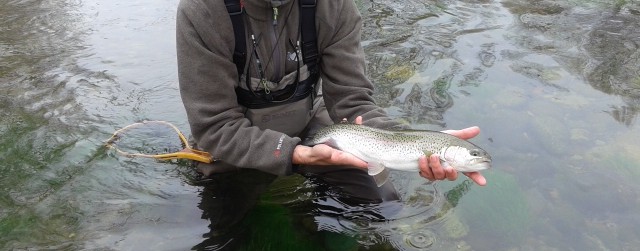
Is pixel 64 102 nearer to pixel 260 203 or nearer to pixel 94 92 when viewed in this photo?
pixel 94 92

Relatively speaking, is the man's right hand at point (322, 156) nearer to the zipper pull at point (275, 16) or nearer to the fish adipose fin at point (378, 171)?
the fish adipose fin at point (378, 171)

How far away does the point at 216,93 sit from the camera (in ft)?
11.2

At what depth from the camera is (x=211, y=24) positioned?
3.26 m

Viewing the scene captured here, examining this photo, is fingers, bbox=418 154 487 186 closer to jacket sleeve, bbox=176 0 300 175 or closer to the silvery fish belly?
the silvery fish belly

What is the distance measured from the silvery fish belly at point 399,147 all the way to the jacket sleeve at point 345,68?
0.73 ft

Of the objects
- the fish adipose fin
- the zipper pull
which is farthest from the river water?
the zipper pull

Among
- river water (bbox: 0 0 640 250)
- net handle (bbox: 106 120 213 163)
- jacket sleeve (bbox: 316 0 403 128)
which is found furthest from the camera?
river water (bbox: 0 0 640 250)

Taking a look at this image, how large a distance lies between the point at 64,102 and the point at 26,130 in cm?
72

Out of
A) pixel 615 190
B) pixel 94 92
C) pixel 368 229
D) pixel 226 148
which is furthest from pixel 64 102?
pixel 615 190

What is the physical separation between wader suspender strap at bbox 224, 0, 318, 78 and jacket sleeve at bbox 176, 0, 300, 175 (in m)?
0.04

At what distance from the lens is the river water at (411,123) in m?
4.13

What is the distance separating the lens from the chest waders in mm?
3500

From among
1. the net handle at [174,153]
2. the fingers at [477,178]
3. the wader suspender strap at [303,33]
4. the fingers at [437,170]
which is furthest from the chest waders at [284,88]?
the fingers at [477,178]

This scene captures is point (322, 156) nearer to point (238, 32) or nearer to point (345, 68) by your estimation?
point (345, 68)
